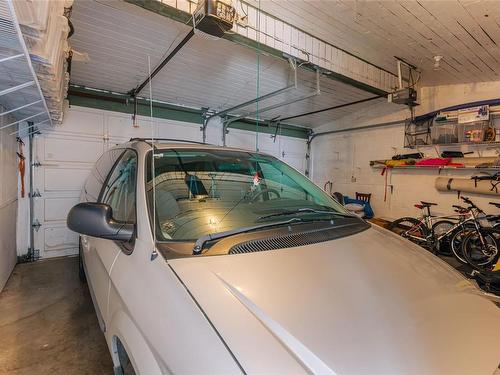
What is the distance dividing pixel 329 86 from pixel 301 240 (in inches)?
166

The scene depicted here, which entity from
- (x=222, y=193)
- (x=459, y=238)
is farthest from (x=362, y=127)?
(x=222, y=193)

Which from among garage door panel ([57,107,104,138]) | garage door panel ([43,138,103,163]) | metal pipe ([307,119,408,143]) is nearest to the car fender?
garage door panel ([43,138,103,163])

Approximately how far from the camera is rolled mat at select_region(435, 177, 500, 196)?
173 inches

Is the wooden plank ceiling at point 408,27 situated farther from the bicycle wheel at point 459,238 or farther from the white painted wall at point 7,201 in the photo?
the white painted wall at point 7,201

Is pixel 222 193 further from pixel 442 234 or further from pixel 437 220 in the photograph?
pixel 437 220

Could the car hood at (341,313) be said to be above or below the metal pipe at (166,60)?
below

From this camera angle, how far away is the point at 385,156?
598 cm

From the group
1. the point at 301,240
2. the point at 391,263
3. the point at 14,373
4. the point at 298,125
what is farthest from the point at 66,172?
the point at 298,125

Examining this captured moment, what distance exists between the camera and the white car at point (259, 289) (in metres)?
0.75

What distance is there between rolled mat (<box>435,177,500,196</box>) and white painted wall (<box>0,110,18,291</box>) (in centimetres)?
667

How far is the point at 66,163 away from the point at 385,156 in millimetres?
6186

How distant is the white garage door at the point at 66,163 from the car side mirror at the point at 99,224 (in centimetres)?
366

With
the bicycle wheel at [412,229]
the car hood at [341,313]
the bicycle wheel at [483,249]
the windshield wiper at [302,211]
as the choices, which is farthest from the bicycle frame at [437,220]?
the car hood at [341,313]

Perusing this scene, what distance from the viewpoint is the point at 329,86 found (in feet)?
15.7
